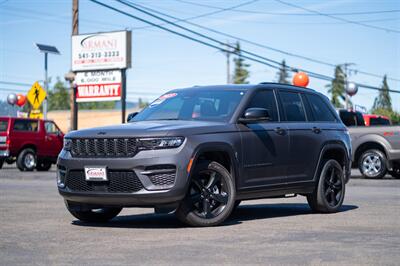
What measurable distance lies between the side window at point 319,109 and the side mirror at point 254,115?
1.78 metres

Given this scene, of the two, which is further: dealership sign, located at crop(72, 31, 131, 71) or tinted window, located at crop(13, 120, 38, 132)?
dealership sign, located at crop(72, 31, 131, 71)

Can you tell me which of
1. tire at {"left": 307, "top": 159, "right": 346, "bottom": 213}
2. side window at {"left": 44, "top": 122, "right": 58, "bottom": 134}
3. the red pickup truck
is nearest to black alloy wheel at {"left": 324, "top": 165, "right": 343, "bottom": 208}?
tire at {"left": 307, "top": 159, "right": 346, "bottom": 213}

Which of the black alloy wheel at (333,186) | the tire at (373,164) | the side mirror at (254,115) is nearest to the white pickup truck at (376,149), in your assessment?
the tire at (373,164)

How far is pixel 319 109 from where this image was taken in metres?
11.7

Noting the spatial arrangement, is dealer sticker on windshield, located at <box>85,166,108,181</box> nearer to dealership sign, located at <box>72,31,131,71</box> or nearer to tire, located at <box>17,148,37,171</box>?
tire, located at <box>17,148,37,171</box>

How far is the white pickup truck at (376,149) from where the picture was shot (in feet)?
70.6

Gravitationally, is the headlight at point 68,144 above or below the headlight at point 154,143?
below

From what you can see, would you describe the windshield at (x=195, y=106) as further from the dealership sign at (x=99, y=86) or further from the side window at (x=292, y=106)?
the dealership sign at (x=99, y=86)

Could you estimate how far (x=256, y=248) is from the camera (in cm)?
737

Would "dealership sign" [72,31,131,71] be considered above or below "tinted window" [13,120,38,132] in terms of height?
above

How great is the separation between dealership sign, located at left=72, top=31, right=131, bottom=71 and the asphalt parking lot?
28760mm

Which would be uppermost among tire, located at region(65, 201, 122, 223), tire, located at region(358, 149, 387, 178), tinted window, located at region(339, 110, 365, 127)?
tinted window, located at region(339, 110, 365, 127)

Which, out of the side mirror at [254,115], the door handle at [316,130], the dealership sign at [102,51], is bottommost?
the door handle at [316,130]

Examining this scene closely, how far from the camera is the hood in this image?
8981mm
